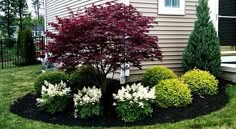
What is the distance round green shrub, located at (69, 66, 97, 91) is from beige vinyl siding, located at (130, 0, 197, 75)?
45.2 inches

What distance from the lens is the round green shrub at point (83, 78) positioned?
20.7ft

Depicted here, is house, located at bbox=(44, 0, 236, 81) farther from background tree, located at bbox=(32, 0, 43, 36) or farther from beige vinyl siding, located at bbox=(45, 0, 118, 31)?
background tree, located at bbox=(32, 0, 43, 36)

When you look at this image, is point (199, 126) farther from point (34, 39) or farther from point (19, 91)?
point (34, 39)

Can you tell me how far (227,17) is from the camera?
8.80 m

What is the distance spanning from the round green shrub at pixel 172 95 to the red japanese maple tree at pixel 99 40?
2.32 feet

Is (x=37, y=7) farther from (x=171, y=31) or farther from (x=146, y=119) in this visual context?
(x=146, y=119)

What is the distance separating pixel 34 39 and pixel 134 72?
9.19 meters

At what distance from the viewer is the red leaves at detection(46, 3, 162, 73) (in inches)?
207

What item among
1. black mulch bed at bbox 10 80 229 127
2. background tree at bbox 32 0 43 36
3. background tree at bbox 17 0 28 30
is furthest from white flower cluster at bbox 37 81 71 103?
background tree at bbox 32 0 43 36

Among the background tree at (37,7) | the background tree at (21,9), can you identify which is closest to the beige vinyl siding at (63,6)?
the background tree at (21,9)

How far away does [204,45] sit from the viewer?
284 inches

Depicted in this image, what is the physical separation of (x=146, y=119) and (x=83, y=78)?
1.87 metres

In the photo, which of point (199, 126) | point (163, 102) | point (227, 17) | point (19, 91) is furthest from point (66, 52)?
point (227, 17)

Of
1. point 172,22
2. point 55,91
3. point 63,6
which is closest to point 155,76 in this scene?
point 172,22
